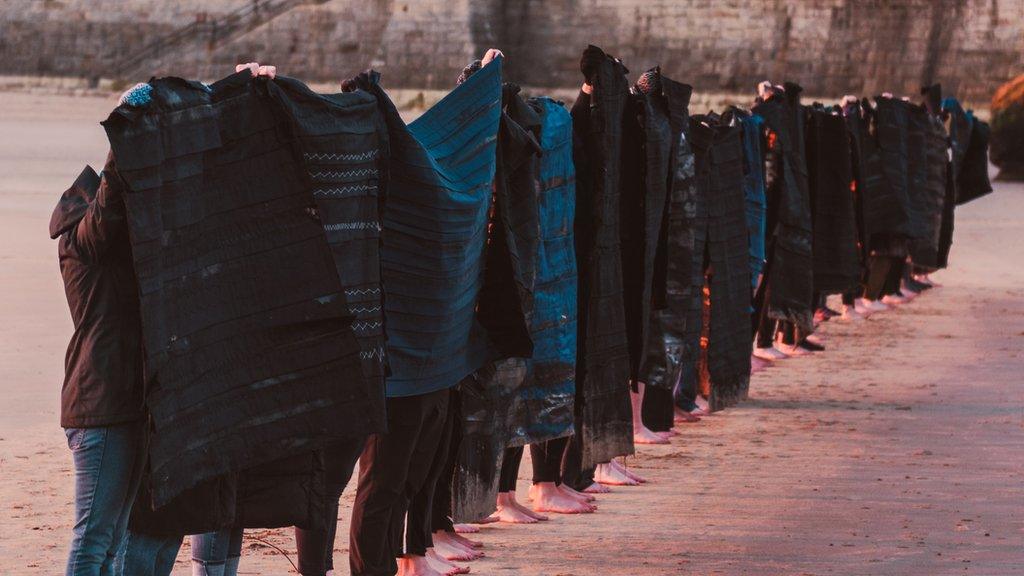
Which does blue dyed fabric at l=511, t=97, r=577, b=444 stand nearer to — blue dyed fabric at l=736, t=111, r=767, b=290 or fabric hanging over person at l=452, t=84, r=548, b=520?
fabric hanging over person at l=452, t=84, r=548, b=520

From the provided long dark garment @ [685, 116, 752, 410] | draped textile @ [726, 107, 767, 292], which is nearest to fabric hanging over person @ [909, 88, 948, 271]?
→ draped textile @ [726, 107, 767, 292]

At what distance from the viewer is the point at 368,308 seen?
4.92 metres

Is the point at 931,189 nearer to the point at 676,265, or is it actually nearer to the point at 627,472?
the point at 676,265

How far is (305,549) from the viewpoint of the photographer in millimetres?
4938

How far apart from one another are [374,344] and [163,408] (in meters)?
0.71

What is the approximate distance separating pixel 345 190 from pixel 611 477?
3.00 meters

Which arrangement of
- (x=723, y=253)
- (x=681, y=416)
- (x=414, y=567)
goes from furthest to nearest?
(x=681, y=416) < (x=723, y=253) < (x=414, y=567)

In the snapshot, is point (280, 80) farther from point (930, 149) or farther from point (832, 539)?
point (930, 149)

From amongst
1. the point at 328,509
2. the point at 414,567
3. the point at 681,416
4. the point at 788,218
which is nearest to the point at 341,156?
the point at 328,509

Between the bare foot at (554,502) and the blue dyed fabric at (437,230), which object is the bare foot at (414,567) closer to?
the blue dyed fabric at (437,230)

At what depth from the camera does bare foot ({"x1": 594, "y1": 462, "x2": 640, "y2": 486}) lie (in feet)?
24.7

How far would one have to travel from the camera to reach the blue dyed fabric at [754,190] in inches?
378

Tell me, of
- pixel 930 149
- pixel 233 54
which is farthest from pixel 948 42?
pixel 930 149

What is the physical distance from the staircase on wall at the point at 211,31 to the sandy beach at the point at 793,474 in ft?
94.1
